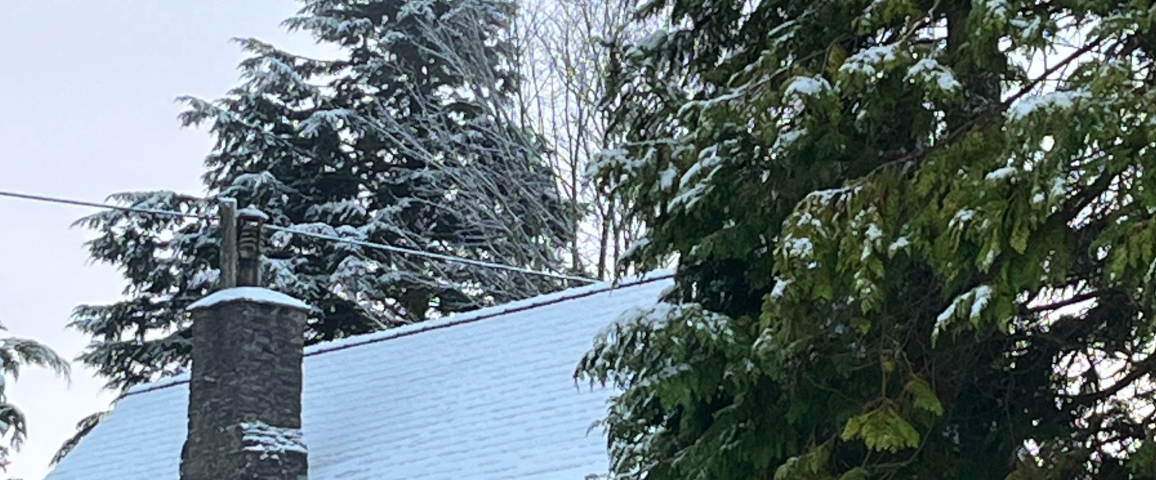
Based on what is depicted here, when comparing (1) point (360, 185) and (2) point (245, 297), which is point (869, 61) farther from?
(1) point (360, 185)

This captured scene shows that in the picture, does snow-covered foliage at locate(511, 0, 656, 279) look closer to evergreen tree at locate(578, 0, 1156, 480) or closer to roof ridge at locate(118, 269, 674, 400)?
roof ridge at locate(118, 269, 674, 400)

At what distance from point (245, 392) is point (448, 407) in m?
1.73

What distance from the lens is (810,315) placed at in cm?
557

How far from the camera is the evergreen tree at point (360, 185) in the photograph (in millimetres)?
21844

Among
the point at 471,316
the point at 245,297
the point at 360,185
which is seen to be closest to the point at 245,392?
the point at 245,297

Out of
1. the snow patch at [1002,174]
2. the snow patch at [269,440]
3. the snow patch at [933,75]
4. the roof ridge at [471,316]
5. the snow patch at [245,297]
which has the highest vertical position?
the snow patch at [245,297]

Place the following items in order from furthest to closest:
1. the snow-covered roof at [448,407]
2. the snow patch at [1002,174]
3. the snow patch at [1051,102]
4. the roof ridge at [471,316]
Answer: the roof ridge at [471,316], the snow-covered roof at [448,407], the snow patch at [1002,174], the snow patch at [1051,102]

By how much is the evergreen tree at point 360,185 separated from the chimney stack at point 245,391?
9.27 m

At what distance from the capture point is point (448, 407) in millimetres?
12305

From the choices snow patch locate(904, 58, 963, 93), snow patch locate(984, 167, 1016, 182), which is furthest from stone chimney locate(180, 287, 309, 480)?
snow patch locate(984, 167, 1016, 182)

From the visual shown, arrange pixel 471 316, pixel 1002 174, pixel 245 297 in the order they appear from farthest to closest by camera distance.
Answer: pixel 471 316 → pixel 245 297 → pixel 1002 174

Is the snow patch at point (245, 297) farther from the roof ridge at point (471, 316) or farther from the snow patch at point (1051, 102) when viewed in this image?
the snow patch at point (1051, 102)

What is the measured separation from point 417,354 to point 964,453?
823 cm

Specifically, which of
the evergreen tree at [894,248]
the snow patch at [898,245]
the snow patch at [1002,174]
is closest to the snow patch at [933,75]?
the evergreen tree at [894,248]
